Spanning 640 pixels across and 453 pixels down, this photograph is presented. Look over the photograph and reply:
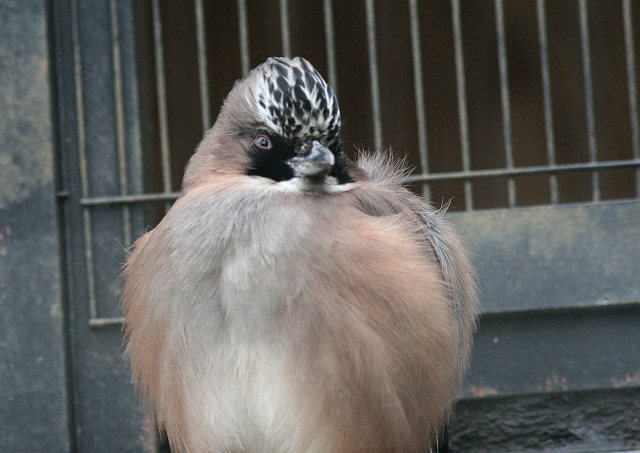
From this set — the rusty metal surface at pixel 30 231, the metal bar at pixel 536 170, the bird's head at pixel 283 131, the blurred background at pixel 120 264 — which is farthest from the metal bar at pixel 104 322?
the metal bar at pixel 536 170

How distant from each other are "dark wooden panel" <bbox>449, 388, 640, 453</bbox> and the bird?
1.26 metres

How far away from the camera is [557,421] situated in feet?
17.0

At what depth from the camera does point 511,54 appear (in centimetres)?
814

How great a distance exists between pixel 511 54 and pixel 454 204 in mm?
1180

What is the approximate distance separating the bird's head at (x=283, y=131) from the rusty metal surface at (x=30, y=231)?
4.18 ft

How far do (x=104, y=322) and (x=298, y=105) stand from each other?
6.11ft

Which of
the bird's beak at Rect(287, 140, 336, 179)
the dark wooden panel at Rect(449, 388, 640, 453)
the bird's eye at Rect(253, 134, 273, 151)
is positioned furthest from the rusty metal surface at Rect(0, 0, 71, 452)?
the dark wooden panel at Rect(449, 388, 640, 453)

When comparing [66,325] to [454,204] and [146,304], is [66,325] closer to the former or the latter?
[146,304]

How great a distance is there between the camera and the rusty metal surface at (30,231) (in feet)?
16.5

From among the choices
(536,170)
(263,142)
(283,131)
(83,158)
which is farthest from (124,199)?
(536,170)

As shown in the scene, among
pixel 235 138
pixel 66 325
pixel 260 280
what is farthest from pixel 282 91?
pixel 66 325

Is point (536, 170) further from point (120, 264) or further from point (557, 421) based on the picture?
point (120, 264)

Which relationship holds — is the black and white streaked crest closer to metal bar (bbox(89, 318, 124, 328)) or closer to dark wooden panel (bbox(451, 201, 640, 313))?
dark wooden panel (bbox(451, 201, 640, 313))

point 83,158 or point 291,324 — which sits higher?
point 83,158
